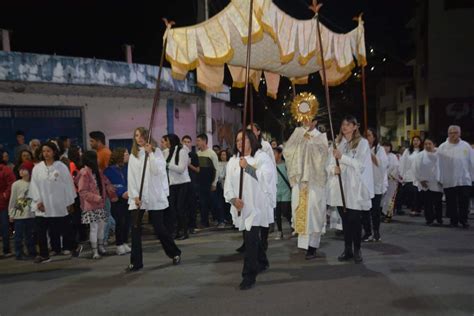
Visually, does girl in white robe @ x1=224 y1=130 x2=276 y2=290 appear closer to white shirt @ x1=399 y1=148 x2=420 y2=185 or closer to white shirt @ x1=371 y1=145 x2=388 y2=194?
white shirt @ x1=371 y1=145 x2=388 y2=194

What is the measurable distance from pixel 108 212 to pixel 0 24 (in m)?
12.2

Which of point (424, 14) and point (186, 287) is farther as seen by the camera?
point (424, 14)

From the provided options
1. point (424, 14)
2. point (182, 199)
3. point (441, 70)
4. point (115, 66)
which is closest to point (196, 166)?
point (182, 199)

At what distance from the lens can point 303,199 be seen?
22.7 ft

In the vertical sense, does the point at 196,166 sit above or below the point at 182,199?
above

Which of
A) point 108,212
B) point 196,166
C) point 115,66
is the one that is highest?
point 115,66

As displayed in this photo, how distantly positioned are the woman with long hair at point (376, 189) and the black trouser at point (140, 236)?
3450mm

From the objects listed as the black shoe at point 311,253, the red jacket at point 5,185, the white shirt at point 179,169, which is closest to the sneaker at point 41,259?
the red jacket at point 5,185

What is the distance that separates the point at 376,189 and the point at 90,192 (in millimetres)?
4992

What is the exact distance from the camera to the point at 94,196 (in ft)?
23.1

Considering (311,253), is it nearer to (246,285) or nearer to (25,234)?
(246,285)

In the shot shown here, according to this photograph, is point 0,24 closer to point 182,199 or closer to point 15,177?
point 15,177

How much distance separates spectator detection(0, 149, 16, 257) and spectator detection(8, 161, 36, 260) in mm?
240

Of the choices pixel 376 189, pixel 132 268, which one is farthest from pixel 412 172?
pixel 132 268
